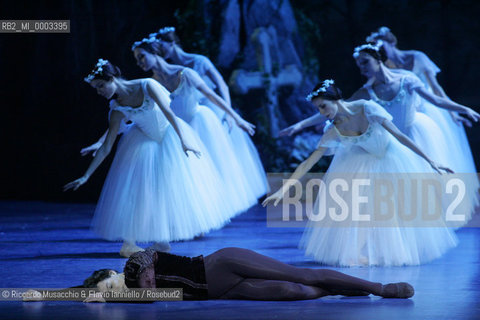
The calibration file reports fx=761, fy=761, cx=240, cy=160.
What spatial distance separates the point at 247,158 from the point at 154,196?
2352 mm

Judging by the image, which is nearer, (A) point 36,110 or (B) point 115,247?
(B) point 115,247

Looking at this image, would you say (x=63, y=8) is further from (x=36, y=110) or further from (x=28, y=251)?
(x=28, y=251)

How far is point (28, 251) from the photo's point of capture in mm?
4875

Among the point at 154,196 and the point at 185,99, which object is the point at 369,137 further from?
the point at 185,99

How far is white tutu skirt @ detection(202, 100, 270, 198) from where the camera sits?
6.85 m

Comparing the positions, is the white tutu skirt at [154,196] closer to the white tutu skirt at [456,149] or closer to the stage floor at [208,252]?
the stage floor at [208,252]

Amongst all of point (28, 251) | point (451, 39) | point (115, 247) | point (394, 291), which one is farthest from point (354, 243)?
point (451, 39)

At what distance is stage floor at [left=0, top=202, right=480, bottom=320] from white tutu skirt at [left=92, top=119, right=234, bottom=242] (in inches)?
7.7

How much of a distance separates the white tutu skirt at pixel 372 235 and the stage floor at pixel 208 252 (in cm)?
9

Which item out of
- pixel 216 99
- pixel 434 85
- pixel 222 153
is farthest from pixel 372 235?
pixel 434 85

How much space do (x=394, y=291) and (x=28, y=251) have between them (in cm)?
257

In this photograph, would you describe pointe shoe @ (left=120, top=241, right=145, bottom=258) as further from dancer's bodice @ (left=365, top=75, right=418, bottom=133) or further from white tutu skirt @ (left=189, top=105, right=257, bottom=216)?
dancer's bodice @ (left=365, top=75, right=418, bottom=133)

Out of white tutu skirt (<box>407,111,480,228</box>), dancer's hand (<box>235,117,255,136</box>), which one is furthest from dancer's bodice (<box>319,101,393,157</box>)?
white tutu skirt (<box>407,111,480,228</box>)

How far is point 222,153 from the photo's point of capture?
255 inches
